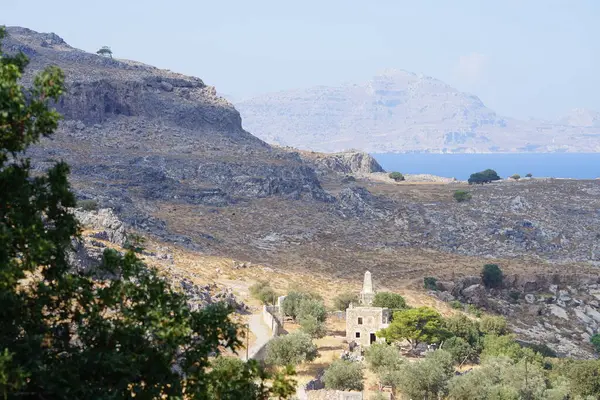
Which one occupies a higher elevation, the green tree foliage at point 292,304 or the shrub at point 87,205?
the shrub at point 87,205

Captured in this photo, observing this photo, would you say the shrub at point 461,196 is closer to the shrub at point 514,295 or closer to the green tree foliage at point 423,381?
the shrub at point 514,295

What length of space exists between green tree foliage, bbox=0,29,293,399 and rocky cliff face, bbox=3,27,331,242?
166ft

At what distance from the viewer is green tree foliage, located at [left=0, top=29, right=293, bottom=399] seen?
961 cm

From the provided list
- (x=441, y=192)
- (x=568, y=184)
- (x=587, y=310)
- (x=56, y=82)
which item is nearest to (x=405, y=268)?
(x=587, y=310)

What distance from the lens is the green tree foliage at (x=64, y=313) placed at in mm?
9609

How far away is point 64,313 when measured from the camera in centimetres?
1083

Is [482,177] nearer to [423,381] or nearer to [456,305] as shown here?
[456,305]

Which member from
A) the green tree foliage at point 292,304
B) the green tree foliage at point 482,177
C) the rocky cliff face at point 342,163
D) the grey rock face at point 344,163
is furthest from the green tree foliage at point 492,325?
the grey rock face at point 344,163

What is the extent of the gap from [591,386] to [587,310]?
26.3m

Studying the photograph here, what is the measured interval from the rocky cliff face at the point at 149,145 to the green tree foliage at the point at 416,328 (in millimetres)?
29143

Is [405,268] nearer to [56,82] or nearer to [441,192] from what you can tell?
[441,192]

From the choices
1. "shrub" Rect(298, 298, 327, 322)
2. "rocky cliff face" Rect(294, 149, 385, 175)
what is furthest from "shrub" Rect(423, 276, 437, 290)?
"rocky cliff face" Rect(294, 149, 385, 175)

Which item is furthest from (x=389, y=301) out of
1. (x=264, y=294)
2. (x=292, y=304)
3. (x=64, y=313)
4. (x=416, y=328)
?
(x=64, y=313)

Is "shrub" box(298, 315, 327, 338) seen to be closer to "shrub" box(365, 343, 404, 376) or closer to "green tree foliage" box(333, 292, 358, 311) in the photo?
"shrub" box(365, 343, 404, 376)
